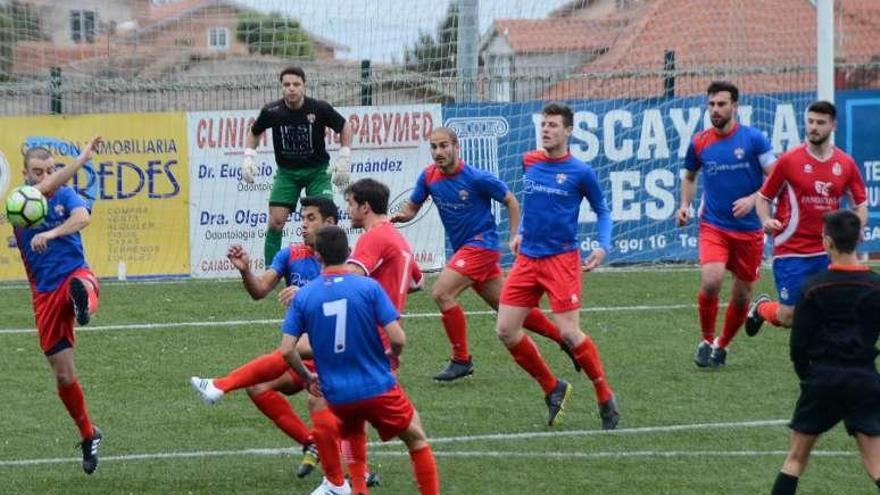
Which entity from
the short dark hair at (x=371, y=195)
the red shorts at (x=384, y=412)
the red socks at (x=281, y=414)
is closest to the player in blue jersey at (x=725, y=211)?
the short dark hair at (x=371, y=195)

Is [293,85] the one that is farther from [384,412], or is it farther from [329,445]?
[384,412]

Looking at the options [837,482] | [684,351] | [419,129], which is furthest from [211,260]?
[837,482]

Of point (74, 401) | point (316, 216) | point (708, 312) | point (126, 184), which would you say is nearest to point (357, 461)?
point (316, 216)

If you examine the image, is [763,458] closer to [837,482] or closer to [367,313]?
[837,482]

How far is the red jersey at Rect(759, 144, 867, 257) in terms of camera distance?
11.6m

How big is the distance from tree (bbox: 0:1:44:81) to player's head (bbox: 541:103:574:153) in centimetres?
1235

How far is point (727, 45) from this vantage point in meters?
21.8

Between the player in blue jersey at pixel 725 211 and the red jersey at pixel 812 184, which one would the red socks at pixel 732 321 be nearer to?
the player in blue jersey at pixel 725 211

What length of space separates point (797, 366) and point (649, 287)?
9670mm

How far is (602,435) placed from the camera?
1046 centimetres

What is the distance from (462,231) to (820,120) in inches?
116

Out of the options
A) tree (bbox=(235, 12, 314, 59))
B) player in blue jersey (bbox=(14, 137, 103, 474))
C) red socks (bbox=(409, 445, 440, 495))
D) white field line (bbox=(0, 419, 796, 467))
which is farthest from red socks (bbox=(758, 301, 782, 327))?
tree (bbox=(235, 12, 314, 59))

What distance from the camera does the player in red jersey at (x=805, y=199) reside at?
11.4m

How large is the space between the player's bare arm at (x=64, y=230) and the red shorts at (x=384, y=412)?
2.53 m
